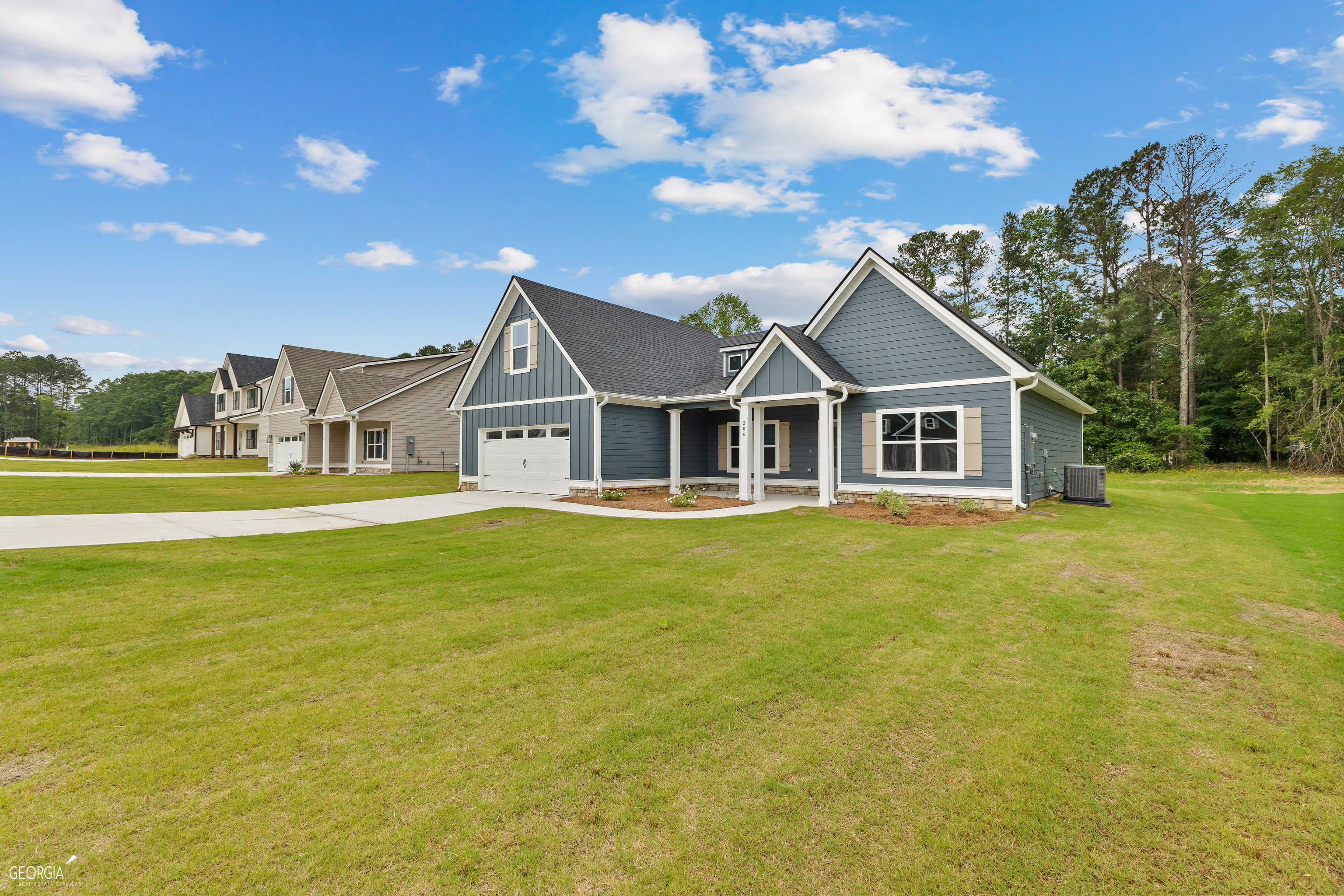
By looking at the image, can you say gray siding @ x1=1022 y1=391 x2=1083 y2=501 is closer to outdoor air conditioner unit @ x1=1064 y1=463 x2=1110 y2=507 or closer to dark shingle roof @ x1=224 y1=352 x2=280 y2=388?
outdoor air conditioner unit @ x1=1064 y1=463 x2=1110 y2=507

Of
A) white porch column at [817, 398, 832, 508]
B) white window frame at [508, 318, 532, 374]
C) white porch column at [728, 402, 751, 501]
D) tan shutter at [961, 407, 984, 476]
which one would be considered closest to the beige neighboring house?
white window frame at [508, 318, 532, 374]

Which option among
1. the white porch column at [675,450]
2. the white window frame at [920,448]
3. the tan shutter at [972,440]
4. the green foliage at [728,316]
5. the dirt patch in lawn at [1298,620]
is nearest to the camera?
the dirt patch in lawn at [1298,620]

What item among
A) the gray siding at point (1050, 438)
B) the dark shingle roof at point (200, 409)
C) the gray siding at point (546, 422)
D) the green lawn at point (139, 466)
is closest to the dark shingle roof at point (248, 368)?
the dark shingle roof at point (200, 409)

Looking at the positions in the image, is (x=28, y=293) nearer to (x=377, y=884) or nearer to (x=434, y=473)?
(x=434, y=473)

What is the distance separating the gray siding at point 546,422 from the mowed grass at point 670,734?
10267mm

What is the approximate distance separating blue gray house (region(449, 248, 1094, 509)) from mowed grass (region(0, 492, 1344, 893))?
7.02m

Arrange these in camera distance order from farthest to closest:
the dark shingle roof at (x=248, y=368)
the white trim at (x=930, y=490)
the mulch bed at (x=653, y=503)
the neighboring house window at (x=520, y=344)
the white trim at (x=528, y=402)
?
the dark shingle roof at (x=248, y=368), the neighboring house window at (x=520, y=344), the white trim at (x=528, y=402), the mulch bed at (x=653, y=503), the white trim at (x=930, y=490)

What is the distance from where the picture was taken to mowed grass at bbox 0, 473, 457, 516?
13.8 meters

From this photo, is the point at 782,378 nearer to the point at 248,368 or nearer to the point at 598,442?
the point at 598,442

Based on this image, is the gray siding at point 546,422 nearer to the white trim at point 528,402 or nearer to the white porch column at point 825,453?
the white trim at point 528,402

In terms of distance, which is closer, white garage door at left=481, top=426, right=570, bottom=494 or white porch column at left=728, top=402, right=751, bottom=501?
white porch column at left=728, top=402, right=751, bottom=501

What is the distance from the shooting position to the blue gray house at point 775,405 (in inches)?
525

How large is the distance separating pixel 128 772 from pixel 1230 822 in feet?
17.4

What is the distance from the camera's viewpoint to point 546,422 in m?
18.2
